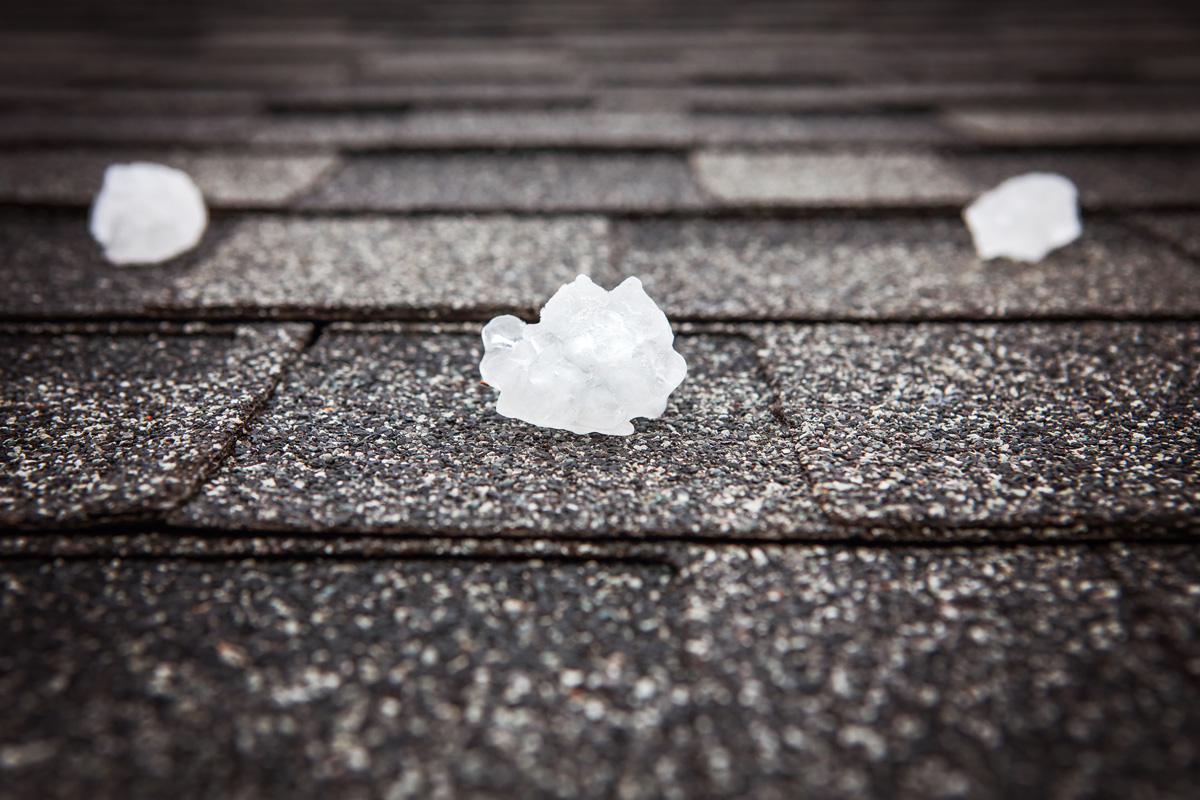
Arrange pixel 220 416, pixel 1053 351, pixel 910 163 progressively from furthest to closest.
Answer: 1. pixel 910 163
2. pixel 1053 351
3. pixel 220 416

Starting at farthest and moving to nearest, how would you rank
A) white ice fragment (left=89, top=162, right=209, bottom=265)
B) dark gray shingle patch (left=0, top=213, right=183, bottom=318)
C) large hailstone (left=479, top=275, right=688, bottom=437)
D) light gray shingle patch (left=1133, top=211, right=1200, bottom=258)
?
light gray shingle patch (left=1133, top=211, right=1200, bottom=258) < white ice fragment (left=89, top=162, right=209, bottom=265) < dark gray shingle patch (left=0, top=213, right=183, bottom=318) < large hailstone (left=479, top=275, right=688, bottom=437)

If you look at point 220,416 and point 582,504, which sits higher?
point 220,416

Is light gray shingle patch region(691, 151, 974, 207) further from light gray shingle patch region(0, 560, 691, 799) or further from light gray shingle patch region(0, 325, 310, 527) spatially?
light gray shingle patch region(0, 560, 691, 799)

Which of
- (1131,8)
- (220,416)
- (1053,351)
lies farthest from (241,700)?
(1131,8)

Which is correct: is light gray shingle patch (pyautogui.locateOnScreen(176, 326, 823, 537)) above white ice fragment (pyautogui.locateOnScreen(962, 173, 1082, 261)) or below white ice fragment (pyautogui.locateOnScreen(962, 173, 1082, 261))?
below

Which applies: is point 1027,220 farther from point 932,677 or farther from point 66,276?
point 66,276

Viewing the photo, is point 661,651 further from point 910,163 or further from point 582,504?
point 910,163

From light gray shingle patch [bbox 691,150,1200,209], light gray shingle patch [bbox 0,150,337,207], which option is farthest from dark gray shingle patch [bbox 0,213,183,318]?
light gray shingle patch [bbox 691,150,1200,209]
